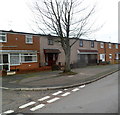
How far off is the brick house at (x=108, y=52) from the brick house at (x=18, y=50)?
16.7m

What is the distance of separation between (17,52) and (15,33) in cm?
263

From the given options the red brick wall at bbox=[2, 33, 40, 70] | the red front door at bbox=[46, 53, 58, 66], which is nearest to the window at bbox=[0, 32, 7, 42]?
the red brick wall at bbox=[2, 33, 40, 70]

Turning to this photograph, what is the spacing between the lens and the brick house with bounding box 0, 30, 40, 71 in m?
17.1

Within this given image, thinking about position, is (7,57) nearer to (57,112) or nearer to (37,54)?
(37,54)

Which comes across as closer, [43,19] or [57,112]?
[57,112]

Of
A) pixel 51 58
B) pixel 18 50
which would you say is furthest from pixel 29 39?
pixel 51 58

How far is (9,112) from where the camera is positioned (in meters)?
4.91

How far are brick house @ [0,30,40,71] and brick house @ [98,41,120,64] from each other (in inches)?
656

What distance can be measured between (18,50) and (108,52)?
80.3 feet

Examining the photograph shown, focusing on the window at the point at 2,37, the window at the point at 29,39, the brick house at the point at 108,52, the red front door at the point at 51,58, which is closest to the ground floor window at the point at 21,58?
the window at the point at 29,39

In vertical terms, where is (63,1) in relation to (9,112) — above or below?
above

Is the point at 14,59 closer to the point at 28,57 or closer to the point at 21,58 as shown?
the point at 21,58

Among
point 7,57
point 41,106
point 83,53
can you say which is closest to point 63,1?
point 7,57

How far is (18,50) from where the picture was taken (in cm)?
1842
